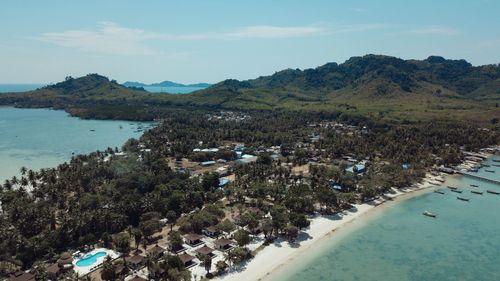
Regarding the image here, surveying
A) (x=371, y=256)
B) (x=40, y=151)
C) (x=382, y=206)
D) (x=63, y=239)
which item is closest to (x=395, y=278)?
(x=371, y=256)

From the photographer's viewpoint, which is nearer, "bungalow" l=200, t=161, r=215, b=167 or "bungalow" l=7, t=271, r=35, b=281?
"bungalow" l=7, t=271, r=35, b=281

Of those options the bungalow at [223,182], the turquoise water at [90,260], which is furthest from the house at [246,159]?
the turquoise water at [90,260]

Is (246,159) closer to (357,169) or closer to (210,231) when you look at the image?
(357,169)

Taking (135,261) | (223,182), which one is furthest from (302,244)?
(223,182)

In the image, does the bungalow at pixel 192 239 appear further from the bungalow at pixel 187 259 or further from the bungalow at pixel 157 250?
the bungalow at pixel 187 259

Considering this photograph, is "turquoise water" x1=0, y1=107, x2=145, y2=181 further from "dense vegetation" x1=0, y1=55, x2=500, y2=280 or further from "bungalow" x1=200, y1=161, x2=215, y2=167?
"bungalow" x1=200, y1=161, x2=215, y2=167

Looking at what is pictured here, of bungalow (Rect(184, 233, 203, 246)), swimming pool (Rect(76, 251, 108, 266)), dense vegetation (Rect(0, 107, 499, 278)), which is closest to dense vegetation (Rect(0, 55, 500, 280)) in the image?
dense vegetation (Rect(0, 107, 499, 278))
